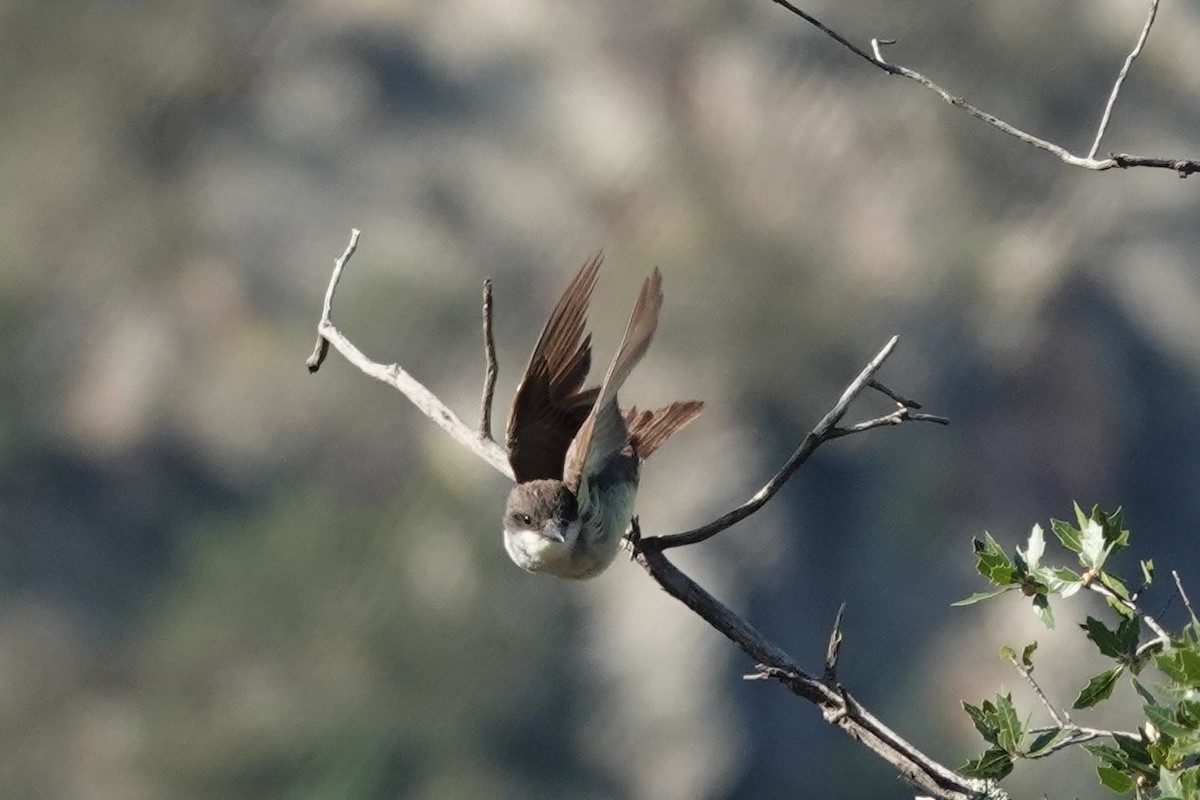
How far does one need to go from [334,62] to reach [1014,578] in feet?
7.77

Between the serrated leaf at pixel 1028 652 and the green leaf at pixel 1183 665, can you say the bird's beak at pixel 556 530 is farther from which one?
the green leaf at pixel 1183 665

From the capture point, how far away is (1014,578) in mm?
1155

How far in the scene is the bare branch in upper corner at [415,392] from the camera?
1.69 m

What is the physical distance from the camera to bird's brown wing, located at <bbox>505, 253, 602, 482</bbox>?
4.95 ft

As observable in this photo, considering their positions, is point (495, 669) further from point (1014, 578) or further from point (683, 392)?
point (1014, 578)

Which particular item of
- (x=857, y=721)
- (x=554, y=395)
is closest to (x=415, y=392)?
(x=554, y=395)

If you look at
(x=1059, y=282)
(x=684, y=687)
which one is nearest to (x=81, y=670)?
(x=684, y=687)

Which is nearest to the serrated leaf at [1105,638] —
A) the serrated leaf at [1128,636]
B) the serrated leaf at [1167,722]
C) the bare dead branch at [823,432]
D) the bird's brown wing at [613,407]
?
the serrated leaf at [1128,636]

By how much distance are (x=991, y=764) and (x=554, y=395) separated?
0.66 meters

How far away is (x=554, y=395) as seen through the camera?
1.61 m

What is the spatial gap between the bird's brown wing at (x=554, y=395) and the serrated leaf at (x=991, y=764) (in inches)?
24.1

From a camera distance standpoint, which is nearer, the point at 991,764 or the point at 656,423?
the point at 991,764

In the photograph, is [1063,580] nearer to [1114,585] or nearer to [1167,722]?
[1114,585]

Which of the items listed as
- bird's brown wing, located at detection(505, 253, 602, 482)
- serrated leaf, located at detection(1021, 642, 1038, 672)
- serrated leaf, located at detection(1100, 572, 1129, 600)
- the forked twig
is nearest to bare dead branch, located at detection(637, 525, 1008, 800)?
the forked twig
